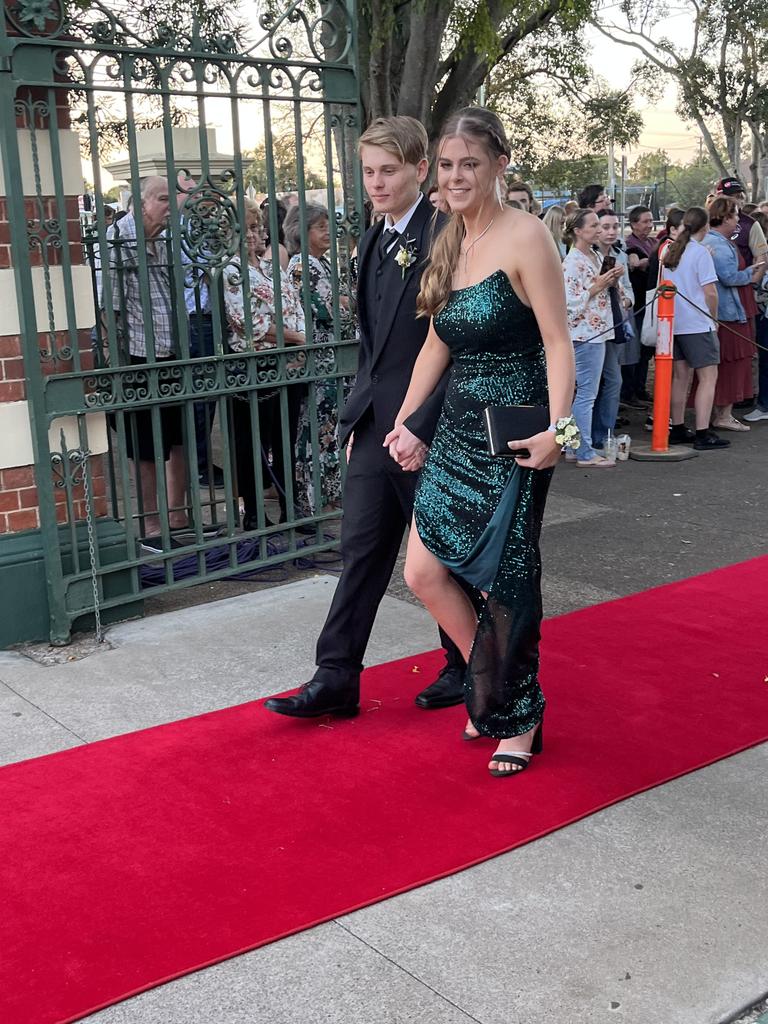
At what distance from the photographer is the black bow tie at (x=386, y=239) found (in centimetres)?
419

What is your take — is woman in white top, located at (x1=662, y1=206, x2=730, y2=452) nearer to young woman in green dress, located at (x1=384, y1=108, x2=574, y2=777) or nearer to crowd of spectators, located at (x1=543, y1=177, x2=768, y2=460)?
crowd of spectators, located at (x1=543, y1=177, x2=768, y2=460)

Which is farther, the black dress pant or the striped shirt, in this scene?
the striped shirt

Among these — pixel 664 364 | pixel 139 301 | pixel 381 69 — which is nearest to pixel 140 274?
pixel 139 301

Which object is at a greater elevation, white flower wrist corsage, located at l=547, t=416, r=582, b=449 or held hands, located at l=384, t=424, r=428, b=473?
white flower wrist corsage, located at l=547, t=416, r=582, b=449

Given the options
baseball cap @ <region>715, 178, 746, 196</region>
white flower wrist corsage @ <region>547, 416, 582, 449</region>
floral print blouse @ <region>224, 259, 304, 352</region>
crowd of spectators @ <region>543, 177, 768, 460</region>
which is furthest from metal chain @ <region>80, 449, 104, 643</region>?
baseball cap @ <region>715, 178, 746, 196</region>

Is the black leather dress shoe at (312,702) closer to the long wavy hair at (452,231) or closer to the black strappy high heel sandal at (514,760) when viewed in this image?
the black strappy high heel sandal at (514,760)

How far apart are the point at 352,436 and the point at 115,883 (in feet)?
5.94

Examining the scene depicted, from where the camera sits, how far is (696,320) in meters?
9.77

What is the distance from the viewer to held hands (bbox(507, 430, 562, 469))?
143 inches

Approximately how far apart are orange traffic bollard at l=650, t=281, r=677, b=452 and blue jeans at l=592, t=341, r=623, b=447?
317 mm

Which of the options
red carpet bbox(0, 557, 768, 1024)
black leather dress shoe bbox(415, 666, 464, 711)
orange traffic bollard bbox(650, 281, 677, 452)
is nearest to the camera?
red carpet bbox(0, 557, 768, 1024)

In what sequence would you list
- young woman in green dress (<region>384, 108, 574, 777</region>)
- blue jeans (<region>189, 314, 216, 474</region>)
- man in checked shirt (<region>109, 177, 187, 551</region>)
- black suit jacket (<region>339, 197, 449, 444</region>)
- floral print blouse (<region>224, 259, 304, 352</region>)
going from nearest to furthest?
young woman in green dress (<region>384, 108, 574, 777</region>)
black suit jacket (<region>339, 197, 449, 444</region>)
man in checked shirt (<region>109, 177, 187, 551</region>)
floral print blouse (<region>224, 259, 304, 352</region>)
blue jeans (<region>189, 314, 216, 474</region>)

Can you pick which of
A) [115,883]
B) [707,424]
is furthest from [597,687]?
[707,424]

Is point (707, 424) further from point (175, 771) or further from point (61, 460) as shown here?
point (175, 771)
